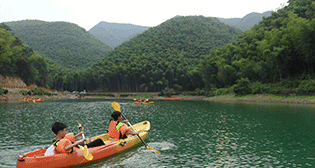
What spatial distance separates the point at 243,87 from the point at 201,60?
91.5 feet

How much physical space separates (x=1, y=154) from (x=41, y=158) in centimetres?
452

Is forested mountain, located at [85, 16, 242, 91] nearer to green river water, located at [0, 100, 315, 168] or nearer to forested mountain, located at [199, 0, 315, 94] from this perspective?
forested mountain, located at [199, 0, 315, 94]

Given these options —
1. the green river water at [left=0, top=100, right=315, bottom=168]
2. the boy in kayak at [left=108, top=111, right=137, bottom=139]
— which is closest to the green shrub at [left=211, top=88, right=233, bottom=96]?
the green river water at [left=0, top=100, right=315, bottom=168]

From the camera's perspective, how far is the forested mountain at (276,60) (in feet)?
145

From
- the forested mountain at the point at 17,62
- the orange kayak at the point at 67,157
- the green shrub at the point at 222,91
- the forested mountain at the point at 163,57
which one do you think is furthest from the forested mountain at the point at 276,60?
the forested mountain at the point at 17,62

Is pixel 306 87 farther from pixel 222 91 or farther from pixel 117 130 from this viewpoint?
pixel 117 130

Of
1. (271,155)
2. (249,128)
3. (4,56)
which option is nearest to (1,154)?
(271,155)

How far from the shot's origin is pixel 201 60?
82.9 m

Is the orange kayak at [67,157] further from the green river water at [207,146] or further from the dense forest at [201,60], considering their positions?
the dense forest at [201,60]

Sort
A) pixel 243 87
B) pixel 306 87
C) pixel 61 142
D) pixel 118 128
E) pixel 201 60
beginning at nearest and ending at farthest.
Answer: pixel 61 142 → pixel 118 128 → pixel 306 87 → pixel 243 87 → pixel 201 60

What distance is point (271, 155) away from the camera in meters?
12.6

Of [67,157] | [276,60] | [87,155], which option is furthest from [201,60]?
[67,157]

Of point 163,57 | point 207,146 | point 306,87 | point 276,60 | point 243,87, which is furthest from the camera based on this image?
point 163,57

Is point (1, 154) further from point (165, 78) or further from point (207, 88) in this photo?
point (165, 78)
